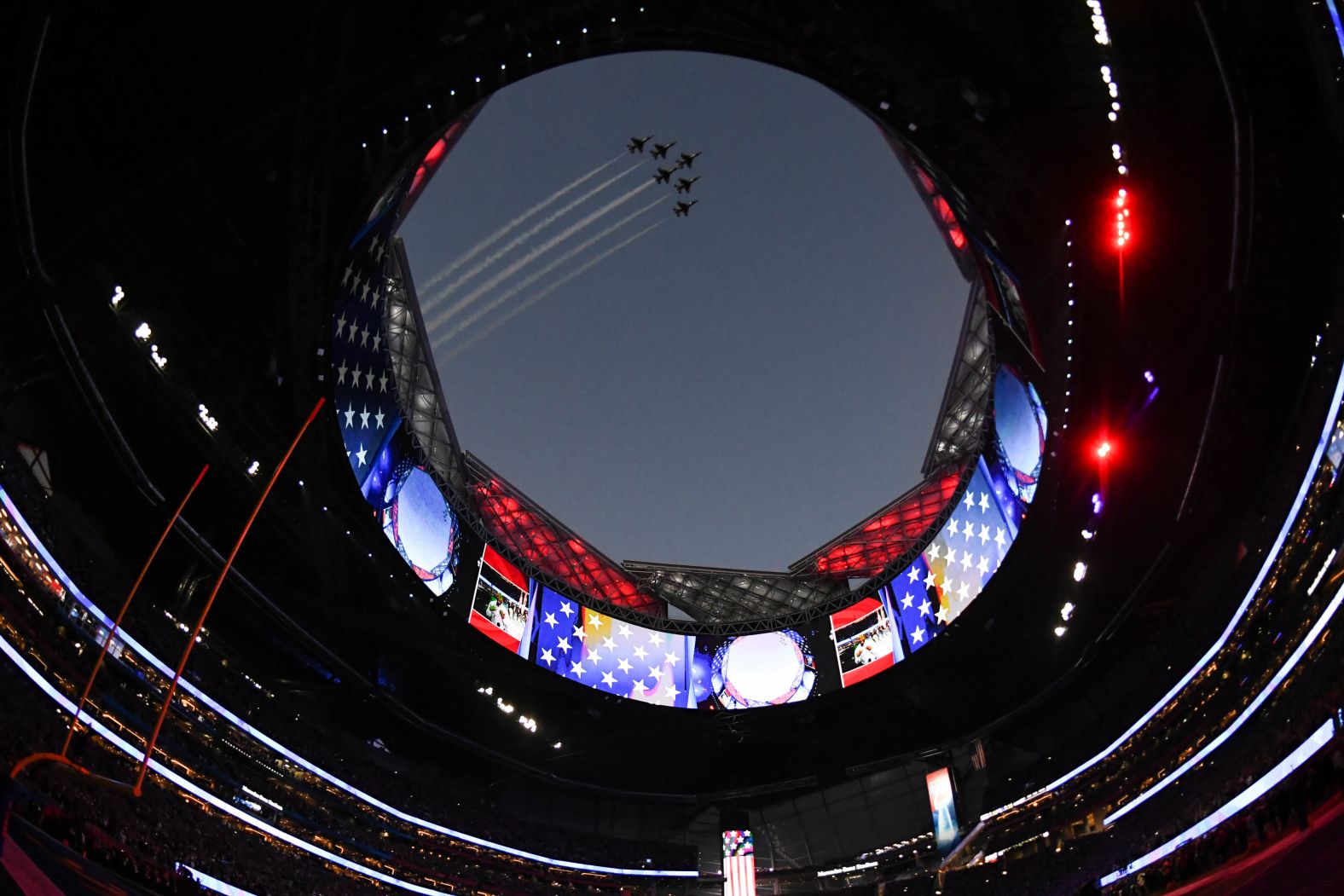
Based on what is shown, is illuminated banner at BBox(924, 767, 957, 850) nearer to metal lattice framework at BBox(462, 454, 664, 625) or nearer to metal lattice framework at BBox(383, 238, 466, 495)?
metal lattice framework at BBox(462, 454, 664, 625)

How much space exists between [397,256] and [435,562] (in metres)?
10.7

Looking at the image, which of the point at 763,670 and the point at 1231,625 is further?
the point at 763,670

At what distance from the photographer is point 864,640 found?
119ft

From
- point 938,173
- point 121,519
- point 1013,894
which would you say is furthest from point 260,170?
point 1013,894

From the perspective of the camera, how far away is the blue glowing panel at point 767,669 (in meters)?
36.7

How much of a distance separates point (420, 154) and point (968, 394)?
21493mm

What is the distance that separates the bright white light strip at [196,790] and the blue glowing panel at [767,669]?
1221 centimetres

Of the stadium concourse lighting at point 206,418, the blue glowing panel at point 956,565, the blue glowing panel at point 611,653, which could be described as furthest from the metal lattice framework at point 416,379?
the blue glowing panel at point 956,565

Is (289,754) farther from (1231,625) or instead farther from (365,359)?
(1231,625)

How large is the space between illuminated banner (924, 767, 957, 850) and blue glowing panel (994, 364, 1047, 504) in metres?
12.3

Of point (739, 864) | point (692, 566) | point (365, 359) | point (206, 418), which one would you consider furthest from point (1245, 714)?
point (206, 418)

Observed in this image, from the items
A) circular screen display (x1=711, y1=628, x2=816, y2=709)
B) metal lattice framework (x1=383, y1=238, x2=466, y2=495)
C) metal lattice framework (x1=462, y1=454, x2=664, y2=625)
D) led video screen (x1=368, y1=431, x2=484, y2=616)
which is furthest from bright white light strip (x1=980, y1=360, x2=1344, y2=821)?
metal lattice framework (x1=383, y1=238, x2=466, y2=495)

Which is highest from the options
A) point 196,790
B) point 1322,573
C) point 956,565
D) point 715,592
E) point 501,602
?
point 715,592

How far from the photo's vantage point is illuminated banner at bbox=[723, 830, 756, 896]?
34.6 m
